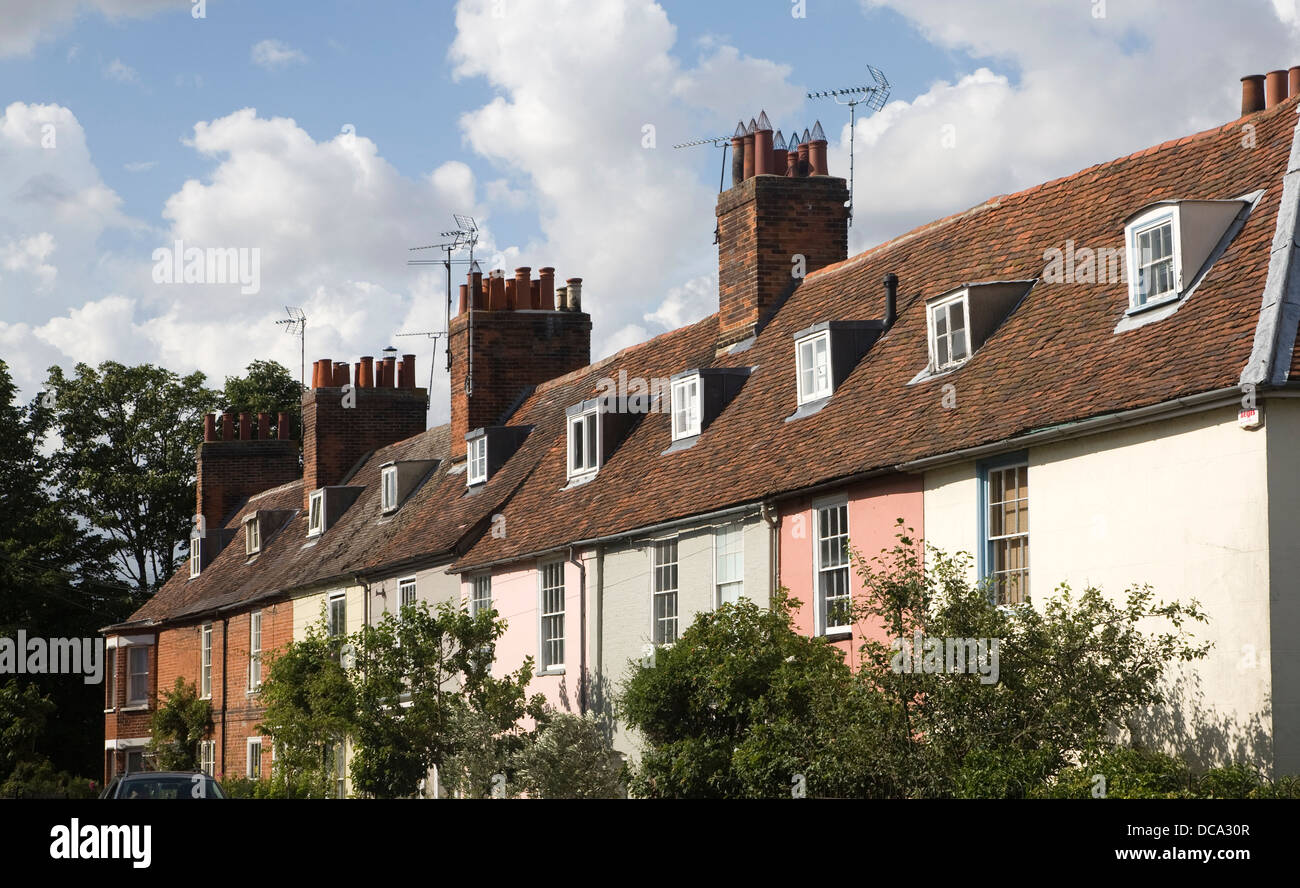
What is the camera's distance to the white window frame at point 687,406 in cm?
2356

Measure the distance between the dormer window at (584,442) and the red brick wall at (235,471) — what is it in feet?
81.0

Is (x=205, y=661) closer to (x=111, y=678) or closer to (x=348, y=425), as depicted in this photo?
(x=111, y=678)

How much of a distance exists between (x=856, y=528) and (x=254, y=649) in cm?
2387

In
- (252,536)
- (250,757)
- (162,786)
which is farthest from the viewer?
(252,536)

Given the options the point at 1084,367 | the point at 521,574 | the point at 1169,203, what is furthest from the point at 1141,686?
the point at 521,574

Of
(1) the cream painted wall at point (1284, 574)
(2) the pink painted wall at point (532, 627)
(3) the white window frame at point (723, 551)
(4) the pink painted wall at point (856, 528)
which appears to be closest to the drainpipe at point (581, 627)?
(2) the pink painted wall at point (532, 627)

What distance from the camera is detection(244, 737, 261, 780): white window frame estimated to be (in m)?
37.6

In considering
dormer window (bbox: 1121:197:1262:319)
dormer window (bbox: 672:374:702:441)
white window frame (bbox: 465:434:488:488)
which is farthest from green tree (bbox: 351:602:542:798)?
dormer window (bbox: 1121:197:1262:319)

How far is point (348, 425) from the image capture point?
41.3m

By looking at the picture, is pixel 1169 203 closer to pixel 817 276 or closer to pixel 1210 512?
pixel 1210 512

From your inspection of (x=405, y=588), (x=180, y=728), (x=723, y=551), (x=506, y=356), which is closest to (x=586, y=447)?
(x=723, y=551)

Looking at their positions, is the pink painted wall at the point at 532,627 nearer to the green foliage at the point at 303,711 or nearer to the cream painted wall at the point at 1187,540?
the green foliage at the point at 303,711
